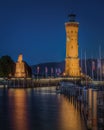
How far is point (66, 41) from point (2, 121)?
12913cm

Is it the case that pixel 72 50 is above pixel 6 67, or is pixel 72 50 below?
above

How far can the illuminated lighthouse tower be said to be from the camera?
5428 inches

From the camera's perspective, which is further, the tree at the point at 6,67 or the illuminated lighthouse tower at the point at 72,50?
the illuminated lighthouse tower at the point at 72,50

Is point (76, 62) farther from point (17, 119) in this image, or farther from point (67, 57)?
point (17, 119)

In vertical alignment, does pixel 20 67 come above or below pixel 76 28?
below

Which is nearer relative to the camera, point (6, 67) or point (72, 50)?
point (6, 67)

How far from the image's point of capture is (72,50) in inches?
5561

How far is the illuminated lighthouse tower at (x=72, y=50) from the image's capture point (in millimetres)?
137875

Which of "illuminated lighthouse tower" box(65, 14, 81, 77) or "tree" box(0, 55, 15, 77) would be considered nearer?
"tree" box(0, 55, 15, 77)

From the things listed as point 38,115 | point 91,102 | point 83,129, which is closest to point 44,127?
point 83,129

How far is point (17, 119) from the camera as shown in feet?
58.3

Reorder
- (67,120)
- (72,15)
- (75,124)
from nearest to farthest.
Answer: (75,124)
(67,120)
(72,15)

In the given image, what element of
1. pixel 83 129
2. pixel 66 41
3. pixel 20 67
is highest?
pixel 66 41

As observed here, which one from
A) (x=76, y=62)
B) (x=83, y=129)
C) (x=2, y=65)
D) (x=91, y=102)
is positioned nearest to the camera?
(x=91, y=102)
